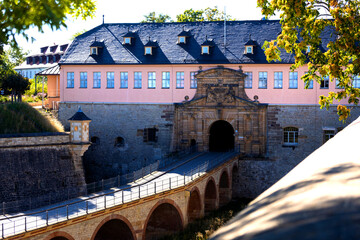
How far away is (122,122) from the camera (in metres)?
33.6

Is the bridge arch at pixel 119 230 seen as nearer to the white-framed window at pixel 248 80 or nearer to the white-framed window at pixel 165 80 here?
the white-framed window at pixel 165 80

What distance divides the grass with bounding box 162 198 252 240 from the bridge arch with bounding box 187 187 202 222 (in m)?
0.43

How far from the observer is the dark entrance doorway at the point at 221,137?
113ft

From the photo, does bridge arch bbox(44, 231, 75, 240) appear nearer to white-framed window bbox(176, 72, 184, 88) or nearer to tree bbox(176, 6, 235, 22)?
white-framed window bbox(176, 72, 184, 88)

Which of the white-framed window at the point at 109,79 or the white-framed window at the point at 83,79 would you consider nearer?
the white-framed window at the point at 109,79

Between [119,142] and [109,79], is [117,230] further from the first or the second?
[109,79]

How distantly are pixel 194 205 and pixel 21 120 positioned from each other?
1112cm

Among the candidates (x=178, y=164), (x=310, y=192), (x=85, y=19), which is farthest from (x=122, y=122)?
(x=310, y=192)

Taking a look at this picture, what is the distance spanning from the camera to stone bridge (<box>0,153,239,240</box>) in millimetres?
15266

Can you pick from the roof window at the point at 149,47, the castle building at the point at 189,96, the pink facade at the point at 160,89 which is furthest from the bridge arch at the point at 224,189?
the roof window at the point at 149,47

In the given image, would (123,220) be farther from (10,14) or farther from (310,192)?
(310,192)

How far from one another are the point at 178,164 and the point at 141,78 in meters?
9.27

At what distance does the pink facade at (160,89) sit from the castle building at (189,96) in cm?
7

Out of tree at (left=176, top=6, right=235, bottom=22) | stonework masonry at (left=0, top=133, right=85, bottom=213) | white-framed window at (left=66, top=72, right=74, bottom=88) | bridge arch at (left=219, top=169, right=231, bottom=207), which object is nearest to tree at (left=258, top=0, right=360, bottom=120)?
stonework masonry at (left=0, top=133, right=85, bottom=213)
